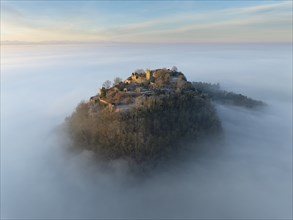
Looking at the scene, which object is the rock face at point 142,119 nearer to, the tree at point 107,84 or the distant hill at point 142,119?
the distant hill at point 142,119

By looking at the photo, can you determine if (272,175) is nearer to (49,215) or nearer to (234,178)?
(234,178)

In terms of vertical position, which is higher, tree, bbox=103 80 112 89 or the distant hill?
tree, bbox=103 80 112 89

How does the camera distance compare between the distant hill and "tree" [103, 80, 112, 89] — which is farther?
"tree" [103, 80, 112, 89]

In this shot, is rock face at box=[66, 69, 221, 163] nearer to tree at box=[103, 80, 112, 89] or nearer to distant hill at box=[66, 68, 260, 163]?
distant hill at box=[66, 68, 260, 163]

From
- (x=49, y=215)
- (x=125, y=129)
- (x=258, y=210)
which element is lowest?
(x=49, y=215)

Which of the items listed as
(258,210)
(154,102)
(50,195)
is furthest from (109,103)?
(258,210)

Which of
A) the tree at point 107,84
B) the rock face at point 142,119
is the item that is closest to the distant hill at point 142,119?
the rock face at point 142,119

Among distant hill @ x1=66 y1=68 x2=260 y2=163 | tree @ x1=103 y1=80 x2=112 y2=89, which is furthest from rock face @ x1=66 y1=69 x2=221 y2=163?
tree @ x1=103 y1=80 x2=112 y2=89
